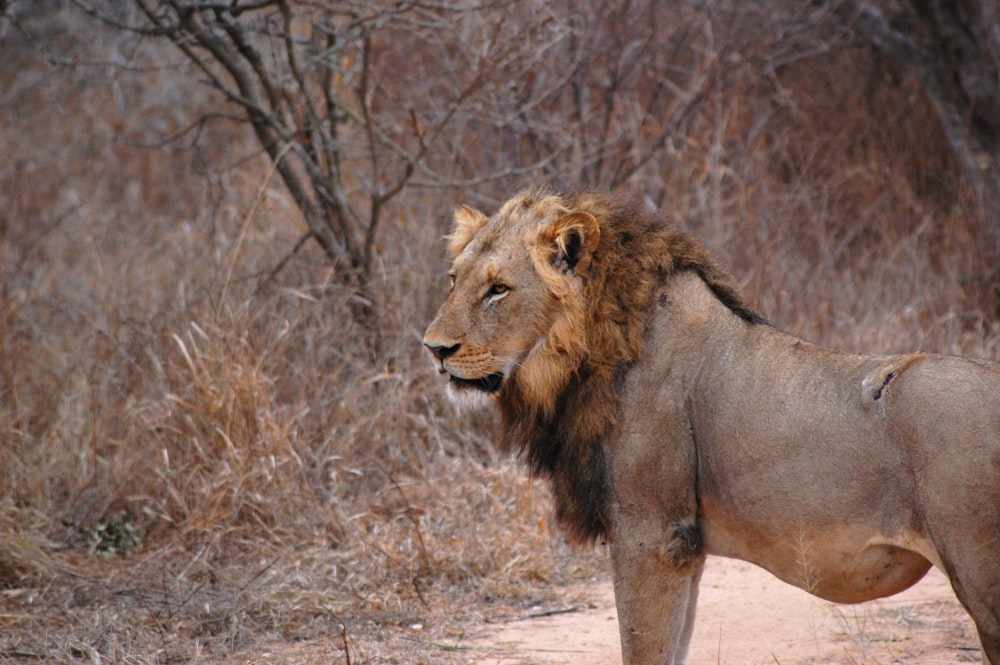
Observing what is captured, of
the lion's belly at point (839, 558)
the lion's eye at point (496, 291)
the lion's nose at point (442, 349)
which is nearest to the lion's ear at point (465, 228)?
the lion's eye at point (496, 291)

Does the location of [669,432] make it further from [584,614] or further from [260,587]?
[260,587]

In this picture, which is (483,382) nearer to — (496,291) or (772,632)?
(496,291)

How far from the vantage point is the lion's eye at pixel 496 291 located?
346 centimetres

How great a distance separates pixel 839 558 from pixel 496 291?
1.29 m

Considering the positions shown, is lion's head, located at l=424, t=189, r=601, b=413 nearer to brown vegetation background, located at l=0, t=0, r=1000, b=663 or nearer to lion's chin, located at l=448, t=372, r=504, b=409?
lion's chin, located at l=448, t=372, r=504, b=409

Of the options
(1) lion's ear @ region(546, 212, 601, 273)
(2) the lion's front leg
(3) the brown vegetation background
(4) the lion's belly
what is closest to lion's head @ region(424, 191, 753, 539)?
(1) lion's ear @ region(546, 212, 601, 273)

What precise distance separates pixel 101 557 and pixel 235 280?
208 centimetres

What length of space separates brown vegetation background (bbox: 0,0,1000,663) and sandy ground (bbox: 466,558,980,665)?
0.25m

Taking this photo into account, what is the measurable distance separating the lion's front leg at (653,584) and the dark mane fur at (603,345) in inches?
5.3

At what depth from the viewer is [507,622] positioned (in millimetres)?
4656

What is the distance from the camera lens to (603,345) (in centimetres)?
341

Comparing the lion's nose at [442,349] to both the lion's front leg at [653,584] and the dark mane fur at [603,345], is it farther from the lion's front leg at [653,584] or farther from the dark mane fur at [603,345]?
the lion's front leg at [653,584]

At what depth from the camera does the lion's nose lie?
11.3 feet

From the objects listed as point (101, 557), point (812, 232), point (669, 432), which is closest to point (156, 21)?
point (101, 557)
